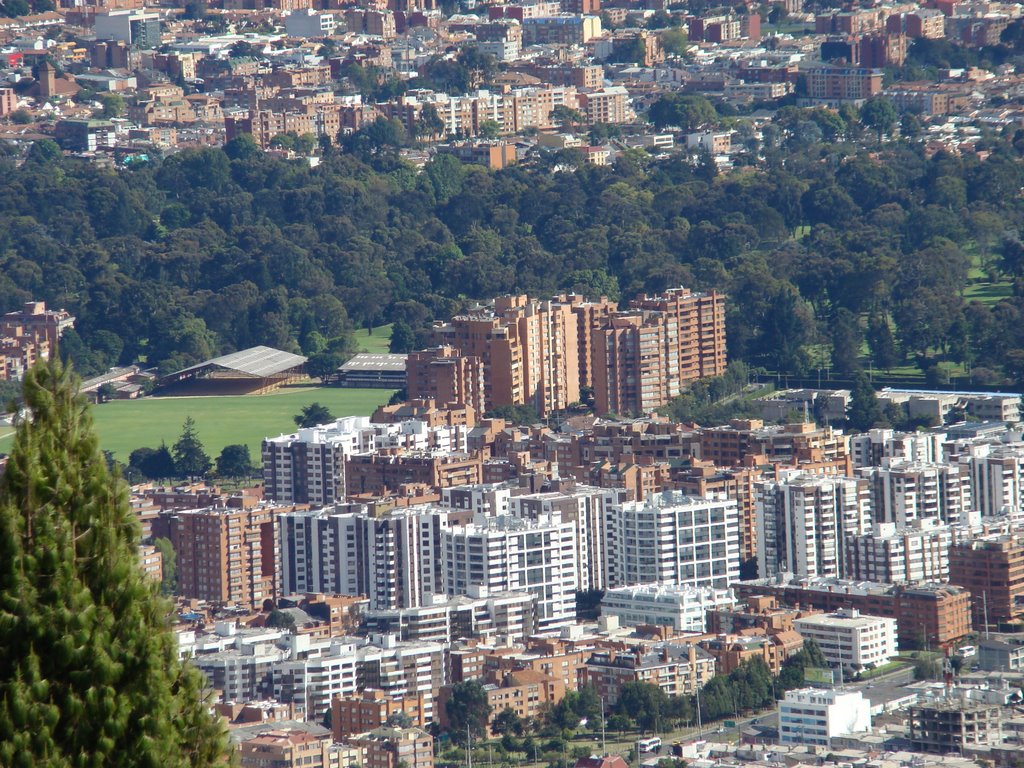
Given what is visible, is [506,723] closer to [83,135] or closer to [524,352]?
[524,352]

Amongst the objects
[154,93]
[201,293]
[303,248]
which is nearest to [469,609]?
[201,293]

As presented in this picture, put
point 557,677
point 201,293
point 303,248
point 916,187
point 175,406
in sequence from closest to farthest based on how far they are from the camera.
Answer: point 557,677 < point 175,406 < point 201,293 < point 303,248 < point 916,187

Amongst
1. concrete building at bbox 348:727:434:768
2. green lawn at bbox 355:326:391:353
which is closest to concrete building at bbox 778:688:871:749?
concrete building at bbox 348:727:434:768

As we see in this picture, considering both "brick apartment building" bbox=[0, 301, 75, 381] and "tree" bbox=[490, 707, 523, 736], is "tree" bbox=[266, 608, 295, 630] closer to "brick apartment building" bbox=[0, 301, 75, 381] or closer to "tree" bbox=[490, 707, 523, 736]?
"tree" bbox=[490, 707, 523, 736]

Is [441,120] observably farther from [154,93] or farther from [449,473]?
[449,473]

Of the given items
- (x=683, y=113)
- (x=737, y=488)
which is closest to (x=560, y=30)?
(x=683, y=113)

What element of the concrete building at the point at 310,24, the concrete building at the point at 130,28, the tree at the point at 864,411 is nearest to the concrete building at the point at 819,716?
the tree at the point at 864,411
